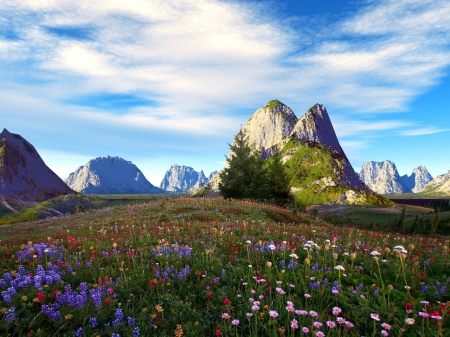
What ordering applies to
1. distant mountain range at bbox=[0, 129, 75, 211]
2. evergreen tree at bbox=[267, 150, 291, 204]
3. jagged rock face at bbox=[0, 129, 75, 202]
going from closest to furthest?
evergreen tree at bbox=[267, 150, 291, 204]
distant mountain range at bbox=[0, 129, 75, 211]
jagged rock face at bbox=[0, 129, 75, 202]

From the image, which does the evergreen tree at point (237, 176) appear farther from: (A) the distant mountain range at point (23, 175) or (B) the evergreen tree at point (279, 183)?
(A) the distant mountain range at point (23, 175)

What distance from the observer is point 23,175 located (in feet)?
421

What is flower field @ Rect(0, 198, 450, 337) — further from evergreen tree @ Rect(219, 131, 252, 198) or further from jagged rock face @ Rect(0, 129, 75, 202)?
jagged rock face @ Rect(0, 129, 75, 202)

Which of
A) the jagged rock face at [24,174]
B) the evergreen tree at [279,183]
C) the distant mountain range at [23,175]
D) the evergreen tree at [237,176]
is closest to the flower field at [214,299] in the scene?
the evergreen tree at [237,176]

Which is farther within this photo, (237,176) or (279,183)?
(279,183)

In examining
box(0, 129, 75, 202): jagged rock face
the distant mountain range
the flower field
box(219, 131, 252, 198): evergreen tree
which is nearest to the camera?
the flower field

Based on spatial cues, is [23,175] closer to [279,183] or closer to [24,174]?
[24,174]

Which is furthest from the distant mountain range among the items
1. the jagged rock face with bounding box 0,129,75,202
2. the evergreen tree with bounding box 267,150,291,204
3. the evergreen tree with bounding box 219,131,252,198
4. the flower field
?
the flower field

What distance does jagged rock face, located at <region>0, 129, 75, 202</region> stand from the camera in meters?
120

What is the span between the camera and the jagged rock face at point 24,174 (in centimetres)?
11988

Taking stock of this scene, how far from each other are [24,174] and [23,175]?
35.9 inches

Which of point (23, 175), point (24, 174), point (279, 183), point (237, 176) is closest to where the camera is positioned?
point (237, 176)

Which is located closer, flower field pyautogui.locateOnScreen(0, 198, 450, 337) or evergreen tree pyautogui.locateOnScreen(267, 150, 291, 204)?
flower field pyautogui.locateOnScreen(0, 198, 450, 337)

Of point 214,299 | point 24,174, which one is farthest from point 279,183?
point 24,174
